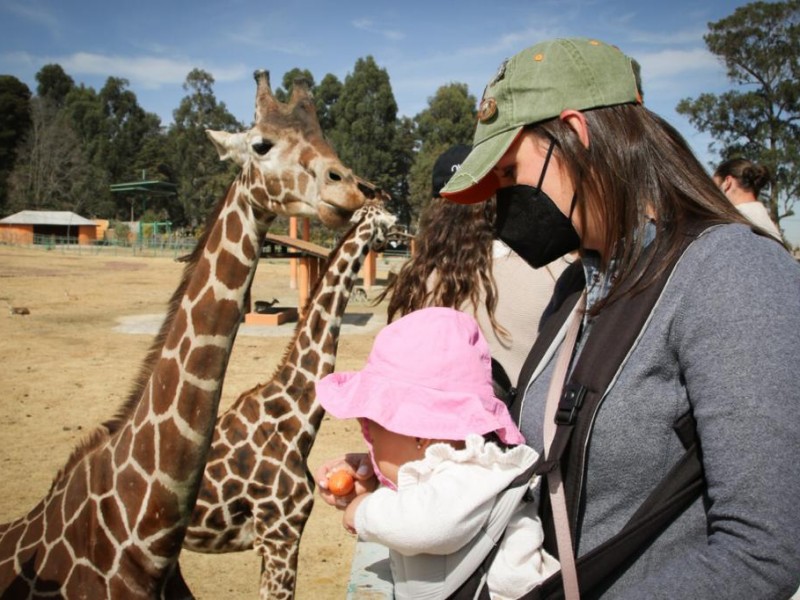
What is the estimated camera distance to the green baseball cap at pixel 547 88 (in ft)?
4.83

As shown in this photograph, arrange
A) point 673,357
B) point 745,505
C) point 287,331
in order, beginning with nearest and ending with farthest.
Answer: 1. point 745,505
2. point 673,357
3. point 287,331

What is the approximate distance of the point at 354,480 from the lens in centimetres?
196

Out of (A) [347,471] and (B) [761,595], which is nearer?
(B) [761,595]

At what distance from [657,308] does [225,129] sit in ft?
200

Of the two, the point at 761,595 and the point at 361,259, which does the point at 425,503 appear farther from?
the point at 361,259

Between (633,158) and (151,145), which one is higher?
(151,145)

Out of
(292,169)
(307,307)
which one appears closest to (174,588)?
(292,169)

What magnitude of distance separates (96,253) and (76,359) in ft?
114

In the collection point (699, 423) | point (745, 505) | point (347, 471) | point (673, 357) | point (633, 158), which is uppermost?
point (633, 158)

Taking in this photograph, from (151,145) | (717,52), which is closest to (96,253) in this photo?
(151,145)

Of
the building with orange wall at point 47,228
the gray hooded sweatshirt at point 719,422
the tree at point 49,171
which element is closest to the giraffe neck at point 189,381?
the gray hooded sweatshirt at point 719,422

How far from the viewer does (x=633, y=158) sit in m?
1.46

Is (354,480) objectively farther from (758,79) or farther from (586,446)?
(758,79)

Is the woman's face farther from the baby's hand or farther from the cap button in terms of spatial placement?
the baby's hand
